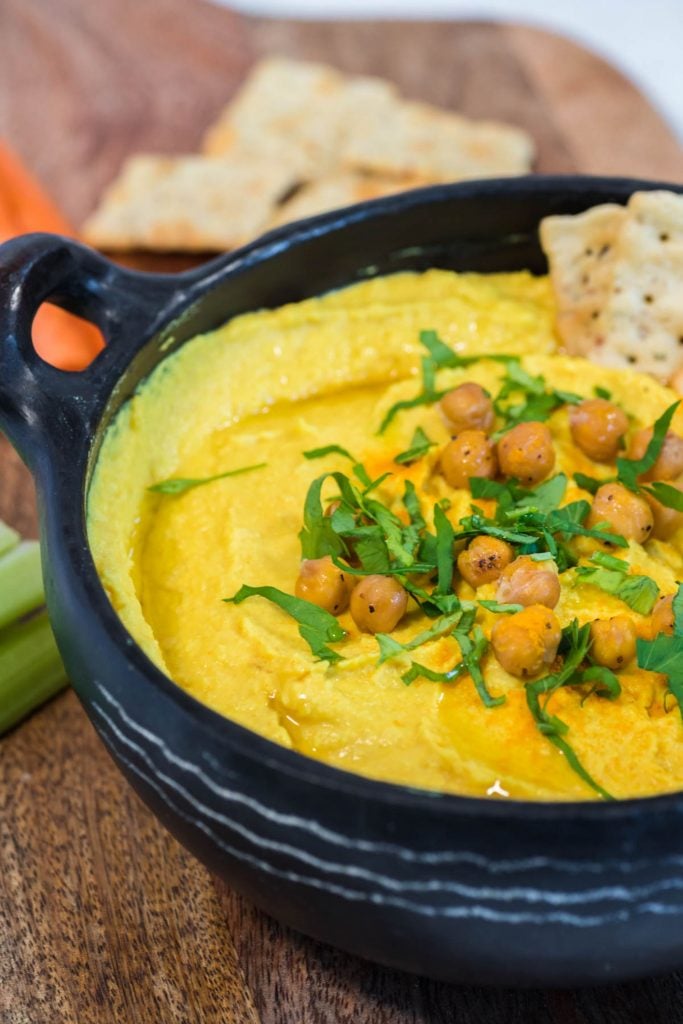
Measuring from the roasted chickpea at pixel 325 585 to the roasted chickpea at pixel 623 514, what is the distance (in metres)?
0.49

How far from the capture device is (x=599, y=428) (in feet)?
7.60

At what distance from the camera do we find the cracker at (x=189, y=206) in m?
3.66

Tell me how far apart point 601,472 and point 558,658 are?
0.58m

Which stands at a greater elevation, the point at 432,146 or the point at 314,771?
the point at 314,771

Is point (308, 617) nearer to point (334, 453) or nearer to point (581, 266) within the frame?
point (334, 453)

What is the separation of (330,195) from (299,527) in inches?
72.3

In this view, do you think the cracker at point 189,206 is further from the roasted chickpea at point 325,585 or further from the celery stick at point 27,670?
the roasted chickpea at point 325,585

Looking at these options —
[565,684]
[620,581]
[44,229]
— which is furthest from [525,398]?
[44,229]

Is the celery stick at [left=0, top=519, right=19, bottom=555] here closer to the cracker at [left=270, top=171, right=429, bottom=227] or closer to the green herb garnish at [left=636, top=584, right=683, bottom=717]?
the green herb garnish at [left=636, top=584, right=683, bottom=717]

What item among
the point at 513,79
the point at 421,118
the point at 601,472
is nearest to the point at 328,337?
the point at 601,472

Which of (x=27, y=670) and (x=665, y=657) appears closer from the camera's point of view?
(x=665, y=657)

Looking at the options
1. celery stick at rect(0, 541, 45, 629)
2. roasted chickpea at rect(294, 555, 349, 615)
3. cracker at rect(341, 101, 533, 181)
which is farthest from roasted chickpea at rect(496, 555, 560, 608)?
cracker at rect(341, 101, 533, 181)

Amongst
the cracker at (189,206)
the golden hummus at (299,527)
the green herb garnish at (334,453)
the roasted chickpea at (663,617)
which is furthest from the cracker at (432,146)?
the roasted chickpea at (663,617)

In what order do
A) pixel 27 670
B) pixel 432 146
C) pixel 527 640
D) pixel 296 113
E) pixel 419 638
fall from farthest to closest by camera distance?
1. pixel 296 113
2. pixel 432 146
3. pixel 27 670
4. pixel 419 638
5. pixel 527 640
